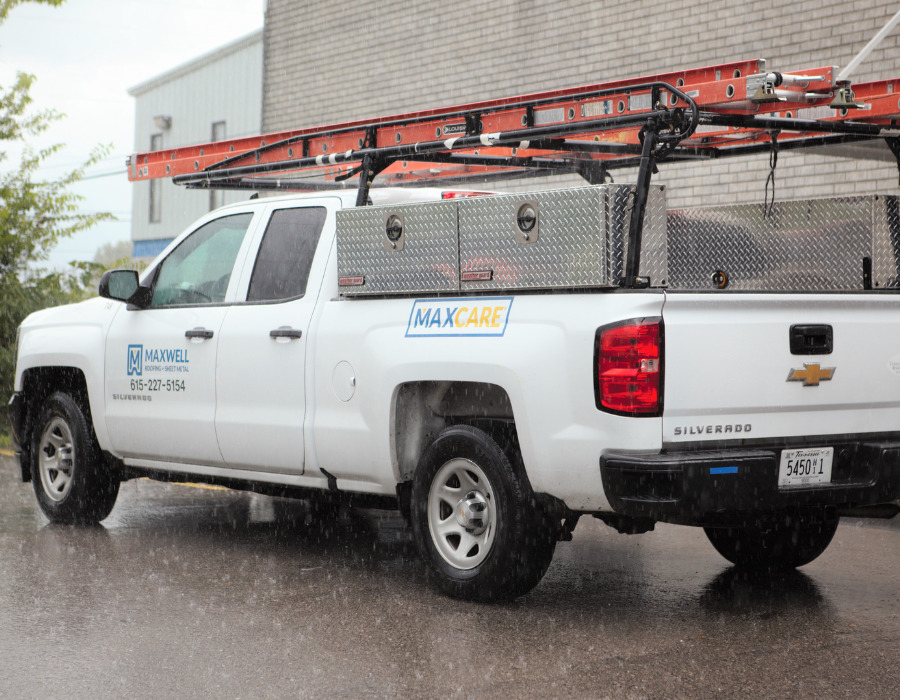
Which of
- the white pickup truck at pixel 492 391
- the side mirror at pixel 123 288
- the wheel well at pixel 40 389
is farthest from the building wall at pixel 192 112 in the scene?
the white pickup truck at pixel 492 391

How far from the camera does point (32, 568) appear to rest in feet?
21.2

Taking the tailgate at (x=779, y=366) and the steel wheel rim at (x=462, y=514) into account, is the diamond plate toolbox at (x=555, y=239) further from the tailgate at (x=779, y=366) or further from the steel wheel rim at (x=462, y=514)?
the steel wheel rim at (x=462, y=514)

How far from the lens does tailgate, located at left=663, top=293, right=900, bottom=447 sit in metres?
5.02

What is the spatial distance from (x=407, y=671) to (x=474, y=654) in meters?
0.35

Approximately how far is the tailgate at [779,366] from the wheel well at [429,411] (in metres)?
1.13

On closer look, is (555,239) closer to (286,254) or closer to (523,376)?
(523,376)

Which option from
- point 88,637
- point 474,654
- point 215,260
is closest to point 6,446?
point 215,260

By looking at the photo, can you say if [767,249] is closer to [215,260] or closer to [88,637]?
[215,260]

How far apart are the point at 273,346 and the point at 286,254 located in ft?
1.85

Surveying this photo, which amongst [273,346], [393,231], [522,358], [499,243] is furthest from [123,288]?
[522,358]

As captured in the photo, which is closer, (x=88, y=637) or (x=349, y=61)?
(x=88, y=637)

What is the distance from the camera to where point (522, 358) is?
530 centimetres

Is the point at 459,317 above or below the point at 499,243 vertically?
below

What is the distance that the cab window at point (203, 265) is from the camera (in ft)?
23.5
